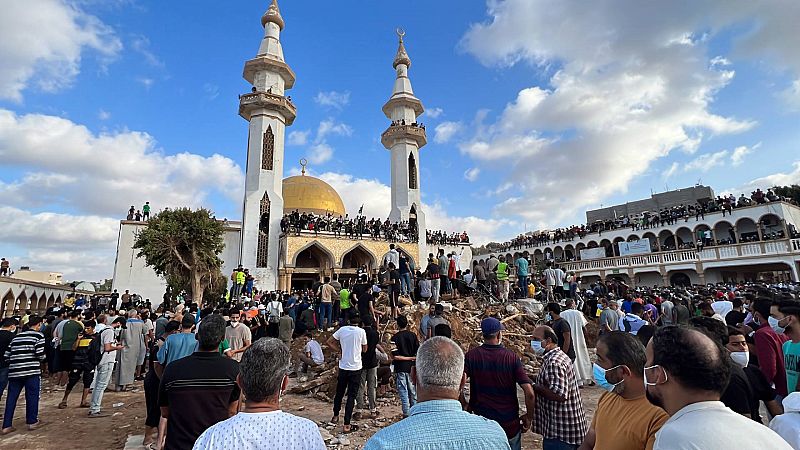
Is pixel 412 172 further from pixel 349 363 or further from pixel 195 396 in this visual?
pixel 195 396

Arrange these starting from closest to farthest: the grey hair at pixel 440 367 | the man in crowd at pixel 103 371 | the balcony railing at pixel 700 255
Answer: the grey hair at pixel 440 367 < the man in crowd at pixel 103 371 < the balcony railing at pixel 700 255

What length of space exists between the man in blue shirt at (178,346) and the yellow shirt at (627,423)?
413cm

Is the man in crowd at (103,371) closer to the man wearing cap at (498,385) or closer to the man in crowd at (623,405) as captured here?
the man wearing cap at (498,385)

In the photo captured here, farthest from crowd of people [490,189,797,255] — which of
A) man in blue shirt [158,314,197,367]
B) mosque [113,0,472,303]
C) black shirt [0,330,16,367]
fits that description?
black shirt [0,330,16,367]

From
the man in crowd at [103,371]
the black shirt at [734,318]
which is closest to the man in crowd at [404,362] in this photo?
the black shirt at [734,318]

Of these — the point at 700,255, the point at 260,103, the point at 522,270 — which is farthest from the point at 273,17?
the point at 700,255

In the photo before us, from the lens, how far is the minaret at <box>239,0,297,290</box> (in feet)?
68.0

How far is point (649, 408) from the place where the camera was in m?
1.86

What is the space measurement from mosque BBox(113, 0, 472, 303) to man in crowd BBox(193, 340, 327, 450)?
1946cm

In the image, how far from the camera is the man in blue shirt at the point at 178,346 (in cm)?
416

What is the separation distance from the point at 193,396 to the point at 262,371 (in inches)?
49.4

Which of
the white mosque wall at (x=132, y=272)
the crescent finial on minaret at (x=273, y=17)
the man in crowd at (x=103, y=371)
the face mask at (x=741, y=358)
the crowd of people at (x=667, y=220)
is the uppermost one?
the crescent finial on minaret at (x=273, y=17)

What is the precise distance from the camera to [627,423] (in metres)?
1.86

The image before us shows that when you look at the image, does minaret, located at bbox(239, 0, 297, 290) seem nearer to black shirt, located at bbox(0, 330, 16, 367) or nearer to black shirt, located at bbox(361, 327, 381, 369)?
black shirt, located at bbox(0, 330, 16, 367)
